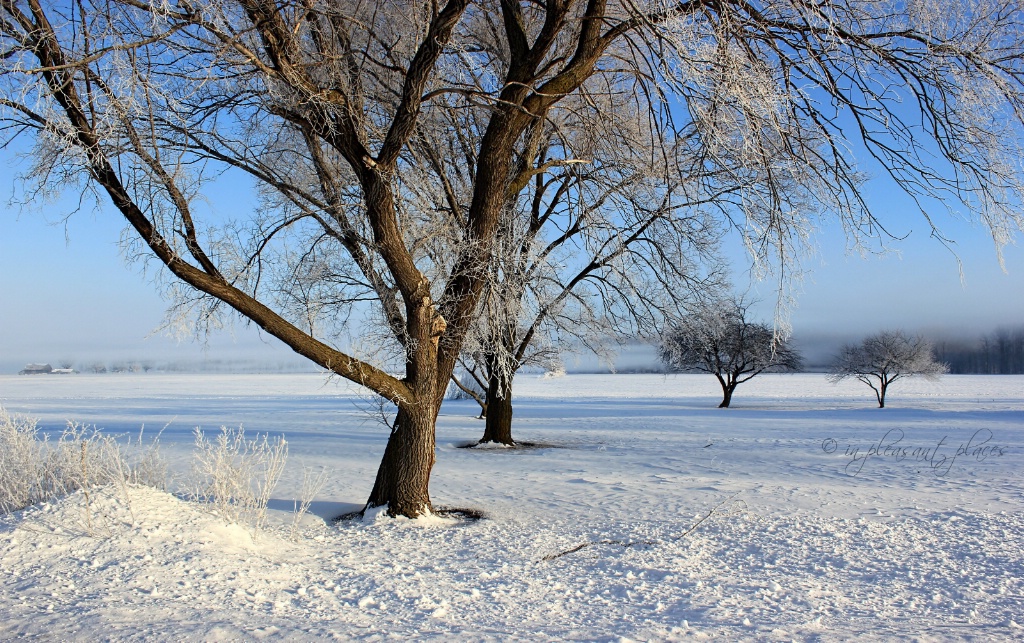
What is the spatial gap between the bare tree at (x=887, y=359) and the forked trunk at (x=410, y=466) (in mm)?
39180

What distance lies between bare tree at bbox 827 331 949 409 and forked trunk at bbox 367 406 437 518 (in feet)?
129

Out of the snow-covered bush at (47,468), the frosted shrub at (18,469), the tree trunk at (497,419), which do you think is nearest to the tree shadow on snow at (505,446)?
the tree trunk at (497,419)

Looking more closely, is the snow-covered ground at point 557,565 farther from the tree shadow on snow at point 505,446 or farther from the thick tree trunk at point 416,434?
the tree shadow on snow at point 505,446

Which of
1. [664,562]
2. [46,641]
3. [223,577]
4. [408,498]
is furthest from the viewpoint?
[408,498]

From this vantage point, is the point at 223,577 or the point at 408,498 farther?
the point at 408,498

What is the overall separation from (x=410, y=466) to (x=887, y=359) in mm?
40815

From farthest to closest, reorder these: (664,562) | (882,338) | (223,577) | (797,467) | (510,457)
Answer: (882,338) → (510,457) → (797,467) → (664,562) → (223,577)

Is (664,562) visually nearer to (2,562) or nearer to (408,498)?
(408,498)

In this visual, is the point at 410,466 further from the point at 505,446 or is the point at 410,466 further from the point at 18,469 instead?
the point at 505,446

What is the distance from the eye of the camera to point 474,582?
4969 mm

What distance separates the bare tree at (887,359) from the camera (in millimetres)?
40906

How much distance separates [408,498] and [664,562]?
118 inches

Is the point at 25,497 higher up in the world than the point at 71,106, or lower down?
lower down

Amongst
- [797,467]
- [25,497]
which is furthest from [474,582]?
[797,467]
